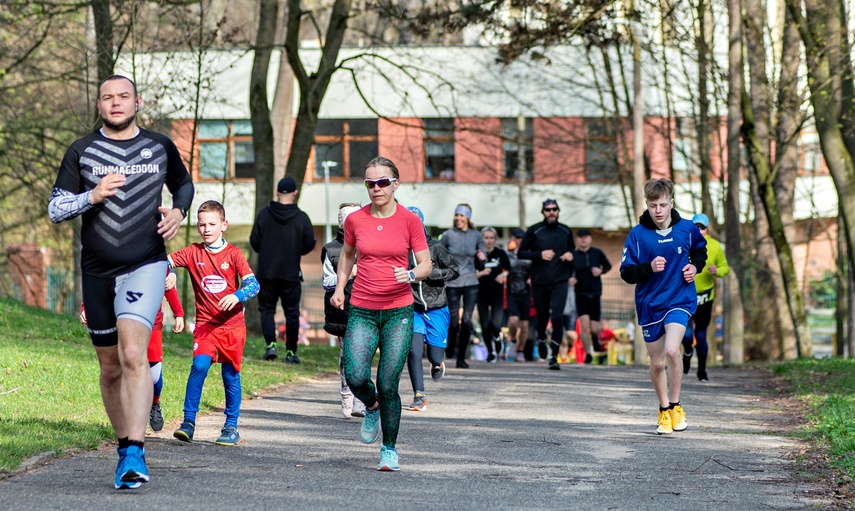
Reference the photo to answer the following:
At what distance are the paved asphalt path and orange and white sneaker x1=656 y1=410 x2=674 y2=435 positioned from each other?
96 mm

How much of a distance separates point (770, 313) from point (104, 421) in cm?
2075

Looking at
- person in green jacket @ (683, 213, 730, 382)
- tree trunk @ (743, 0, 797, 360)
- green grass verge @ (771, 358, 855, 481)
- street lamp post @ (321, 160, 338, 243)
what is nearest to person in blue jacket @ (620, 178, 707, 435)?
green grass verge @ (771, 358, 855, 481)

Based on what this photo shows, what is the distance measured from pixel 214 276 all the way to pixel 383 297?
1.53 meters

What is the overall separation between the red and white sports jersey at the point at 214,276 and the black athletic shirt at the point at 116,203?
1880 mm

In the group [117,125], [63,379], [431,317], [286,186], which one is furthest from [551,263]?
[117,125]

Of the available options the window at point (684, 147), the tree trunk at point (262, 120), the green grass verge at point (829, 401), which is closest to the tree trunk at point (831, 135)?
the green grass verge at point (829, 401)

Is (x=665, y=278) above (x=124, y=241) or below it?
below

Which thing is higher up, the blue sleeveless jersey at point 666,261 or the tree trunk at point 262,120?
the tree trunk at point 262,120

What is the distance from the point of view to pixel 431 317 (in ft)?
38.3

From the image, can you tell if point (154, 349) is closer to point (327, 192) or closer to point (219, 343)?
point (219, 343)

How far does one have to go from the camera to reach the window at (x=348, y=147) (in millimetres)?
42469

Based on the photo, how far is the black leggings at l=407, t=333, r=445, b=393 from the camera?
11.1 m

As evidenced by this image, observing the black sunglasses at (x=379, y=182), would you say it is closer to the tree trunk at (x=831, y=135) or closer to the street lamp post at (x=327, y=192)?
the tree trunk at (x=831, y=135)

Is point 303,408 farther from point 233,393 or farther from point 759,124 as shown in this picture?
point 759,124
